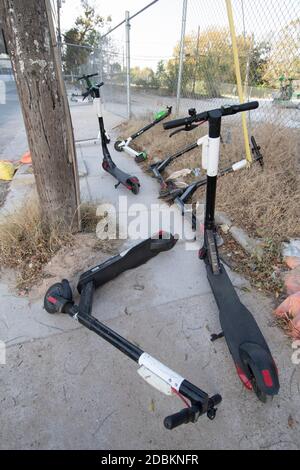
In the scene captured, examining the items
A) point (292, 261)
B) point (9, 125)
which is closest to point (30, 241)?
point (292, 261)

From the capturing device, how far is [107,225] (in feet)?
10.3

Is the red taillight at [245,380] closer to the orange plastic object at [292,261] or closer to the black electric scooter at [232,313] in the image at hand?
the black electric scooter at [232,313]

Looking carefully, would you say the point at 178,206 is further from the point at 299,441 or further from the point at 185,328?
the point at 299,441

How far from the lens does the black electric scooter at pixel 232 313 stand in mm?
1514

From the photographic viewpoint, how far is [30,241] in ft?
8.68

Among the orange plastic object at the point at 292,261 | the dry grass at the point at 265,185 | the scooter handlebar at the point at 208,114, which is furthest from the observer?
the dry grass at the point at 265,185

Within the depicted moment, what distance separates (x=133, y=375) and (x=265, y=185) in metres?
2.57

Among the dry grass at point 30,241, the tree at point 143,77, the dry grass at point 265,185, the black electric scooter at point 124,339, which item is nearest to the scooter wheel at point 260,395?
the black electric scooter at point 124,339

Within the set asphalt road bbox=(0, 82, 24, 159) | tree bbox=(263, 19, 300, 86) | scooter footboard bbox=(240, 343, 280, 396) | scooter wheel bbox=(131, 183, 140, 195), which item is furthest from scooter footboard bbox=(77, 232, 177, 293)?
asphalt road bbox=(0, 82, 24, 159)

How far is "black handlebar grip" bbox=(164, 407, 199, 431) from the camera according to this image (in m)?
1.16

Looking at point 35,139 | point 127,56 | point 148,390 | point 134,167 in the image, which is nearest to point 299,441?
point 148,390

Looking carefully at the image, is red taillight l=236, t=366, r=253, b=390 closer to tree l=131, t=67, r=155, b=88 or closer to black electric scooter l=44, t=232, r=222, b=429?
black electric scooter l=44, t=232, r=222, b=429

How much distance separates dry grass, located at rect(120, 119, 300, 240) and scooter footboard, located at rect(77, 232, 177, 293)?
0.90 m
